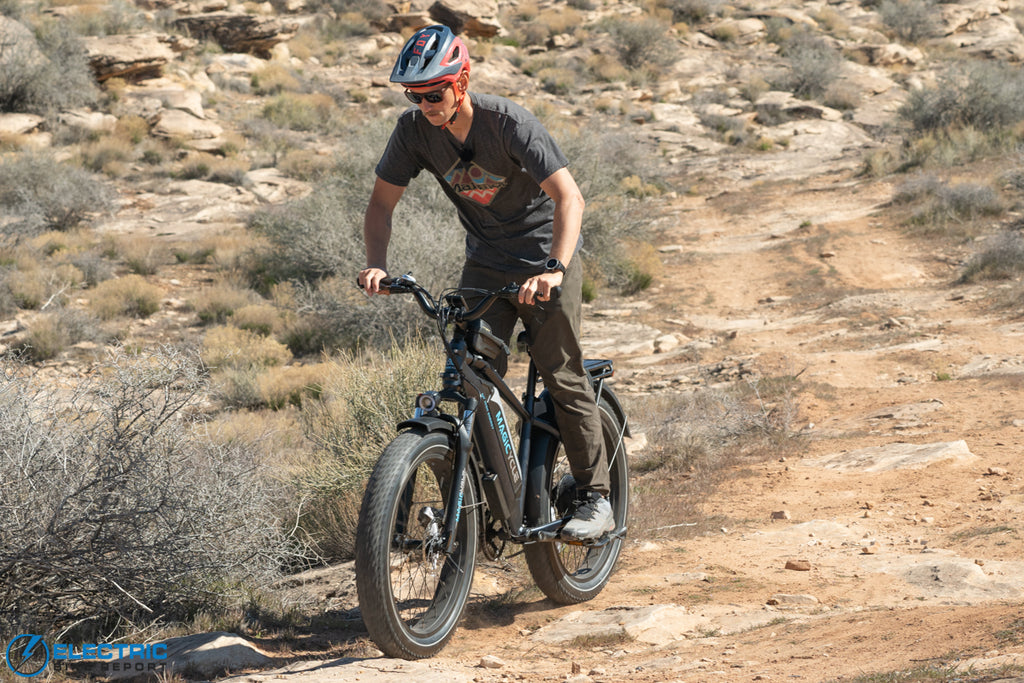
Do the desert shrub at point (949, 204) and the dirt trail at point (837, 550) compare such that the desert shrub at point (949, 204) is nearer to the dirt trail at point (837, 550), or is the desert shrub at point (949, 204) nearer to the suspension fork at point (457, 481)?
the dirt trail at point (837, 550)

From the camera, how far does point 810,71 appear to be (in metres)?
27.8

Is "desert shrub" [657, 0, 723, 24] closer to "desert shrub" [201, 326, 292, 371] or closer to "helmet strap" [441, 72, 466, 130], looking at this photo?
"desert shrub" [201, 326, 292, 371]

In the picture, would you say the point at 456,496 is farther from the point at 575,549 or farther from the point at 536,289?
the point at 575,549

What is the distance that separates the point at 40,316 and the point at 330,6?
989 inches

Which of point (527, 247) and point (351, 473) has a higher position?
point (527, 247)

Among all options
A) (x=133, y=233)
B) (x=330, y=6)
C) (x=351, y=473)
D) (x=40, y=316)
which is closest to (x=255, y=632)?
(x=351, y=473)

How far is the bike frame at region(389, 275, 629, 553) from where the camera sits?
Answer: 321 cm

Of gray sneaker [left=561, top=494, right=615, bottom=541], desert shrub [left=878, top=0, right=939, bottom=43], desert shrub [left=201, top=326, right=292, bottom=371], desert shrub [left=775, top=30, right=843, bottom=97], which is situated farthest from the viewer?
desert shrub [left=878, top=0, right=939, bottom=43]

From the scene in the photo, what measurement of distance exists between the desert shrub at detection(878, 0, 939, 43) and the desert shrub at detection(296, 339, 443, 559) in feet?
113

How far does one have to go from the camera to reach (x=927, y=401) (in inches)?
274

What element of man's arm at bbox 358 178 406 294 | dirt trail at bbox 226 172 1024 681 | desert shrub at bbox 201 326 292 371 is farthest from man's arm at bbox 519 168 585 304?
desert shrub at bbox 201 326 292 371

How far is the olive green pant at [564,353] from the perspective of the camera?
3.60 meters

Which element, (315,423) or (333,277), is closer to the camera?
(315,423)

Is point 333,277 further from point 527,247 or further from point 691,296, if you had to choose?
point 527,247
